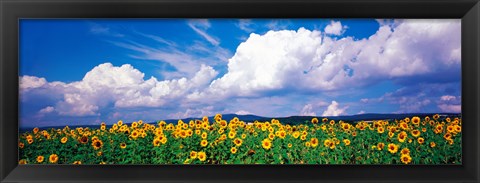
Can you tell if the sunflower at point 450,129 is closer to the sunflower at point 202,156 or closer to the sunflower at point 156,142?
the sunflower at point 202,156

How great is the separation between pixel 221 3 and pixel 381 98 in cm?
79

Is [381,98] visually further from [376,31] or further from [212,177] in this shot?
[212,177]

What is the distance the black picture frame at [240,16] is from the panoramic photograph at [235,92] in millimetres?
48

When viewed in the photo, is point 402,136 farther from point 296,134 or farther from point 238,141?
point 238,141

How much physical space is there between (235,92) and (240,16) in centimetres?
32

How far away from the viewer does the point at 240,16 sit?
167 centimetres

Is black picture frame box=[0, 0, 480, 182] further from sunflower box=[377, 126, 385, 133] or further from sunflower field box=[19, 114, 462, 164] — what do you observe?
sunflower box=[377, 126, 385, 133]

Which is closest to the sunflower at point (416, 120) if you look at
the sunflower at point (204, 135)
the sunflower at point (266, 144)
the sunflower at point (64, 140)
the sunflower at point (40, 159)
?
the sunflower at point (266, 144)

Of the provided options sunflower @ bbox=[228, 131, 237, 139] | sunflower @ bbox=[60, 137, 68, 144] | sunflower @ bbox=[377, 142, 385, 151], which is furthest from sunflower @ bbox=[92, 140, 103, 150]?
sunflower @ bbox=[377, 142, 385, 151]

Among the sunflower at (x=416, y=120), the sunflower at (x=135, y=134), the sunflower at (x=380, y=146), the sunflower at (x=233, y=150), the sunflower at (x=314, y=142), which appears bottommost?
the sunflower at (x=233, y=150)

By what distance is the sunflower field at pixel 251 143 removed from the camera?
1.72 m

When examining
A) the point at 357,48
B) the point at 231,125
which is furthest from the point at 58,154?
the point at 357,48

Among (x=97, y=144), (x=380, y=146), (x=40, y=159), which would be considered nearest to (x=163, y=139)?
(x=97, y=144)

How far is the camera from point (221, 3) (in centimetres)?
164
